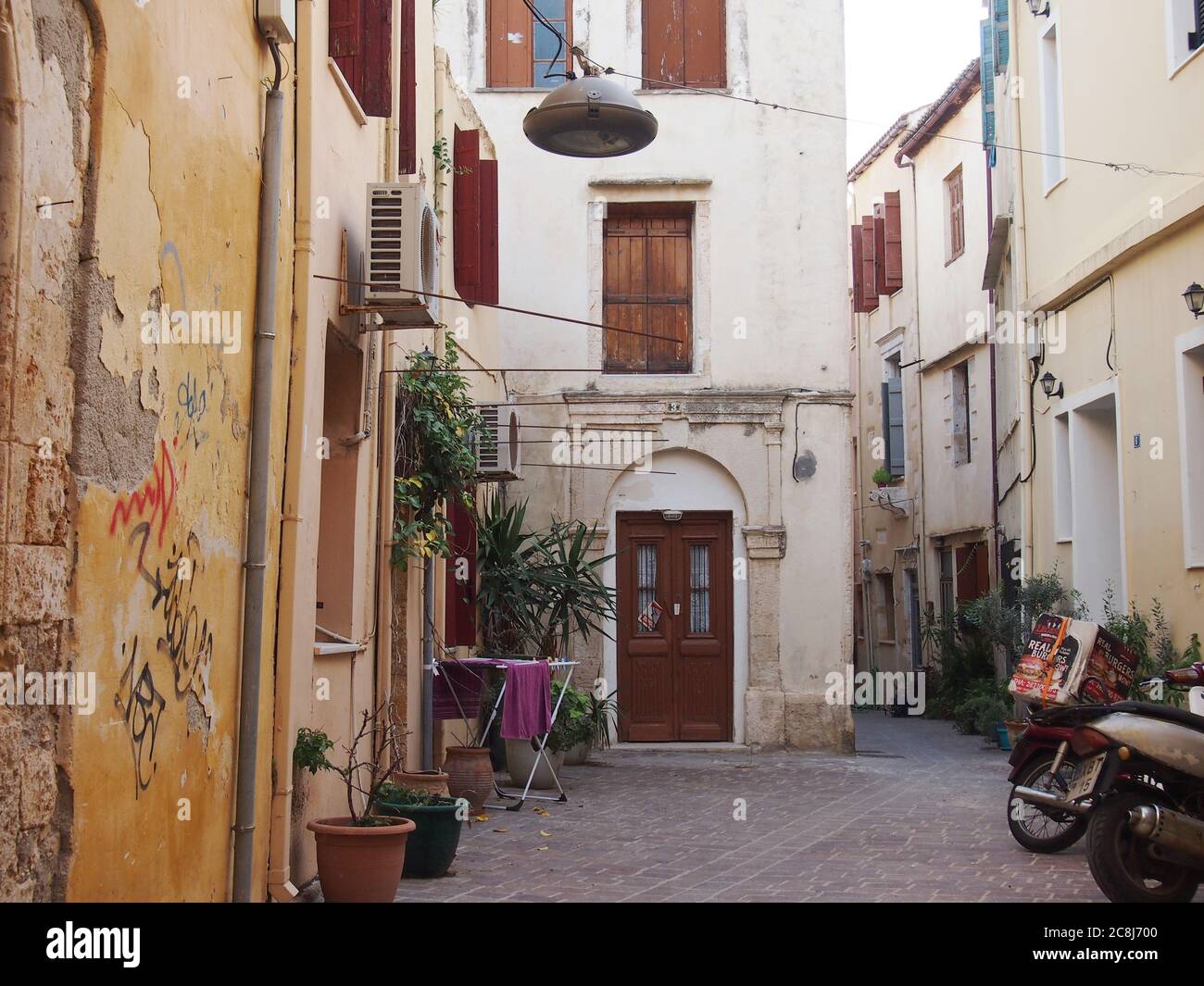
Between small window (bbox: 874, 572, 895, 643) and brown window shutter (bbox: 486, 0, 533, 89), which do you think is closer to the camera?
brown window shutter (bbox: 486, 0, 533, 89)

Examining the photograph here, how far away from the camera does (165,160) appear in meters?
4.54

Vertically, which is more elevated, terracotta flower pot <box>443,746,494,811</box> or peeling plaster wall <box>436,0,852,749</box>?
peeling plaster wall <box>436,0,852,749</box>

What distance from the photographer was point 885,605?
23.7m

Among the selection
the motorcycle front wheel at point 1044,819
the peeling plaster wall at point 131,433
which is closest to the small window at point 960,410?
the motorcycle front wheel at point 1044,819

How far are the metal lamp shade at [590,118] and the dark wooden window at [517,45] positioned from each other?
6870 millimetres

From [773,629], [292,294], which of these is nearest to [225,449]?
[292,294]

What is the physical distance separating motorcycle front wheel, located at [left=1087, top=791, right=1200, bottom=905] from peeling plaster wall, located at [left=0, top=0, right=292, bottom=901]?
4088 mm

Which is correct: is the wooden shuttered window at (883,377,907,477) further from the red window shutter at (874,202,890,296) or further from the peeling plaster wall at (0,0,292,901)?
the peeling plaster wall at (0,0,292,901)

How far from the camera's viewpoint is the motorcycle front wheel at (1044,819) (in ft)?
25.5

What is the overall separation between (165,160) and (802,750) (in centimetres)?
1073

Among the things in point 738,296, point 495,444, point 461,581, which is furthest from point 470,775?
point 738,296

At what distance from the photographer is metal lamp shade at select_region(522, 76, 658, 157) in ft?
26.7

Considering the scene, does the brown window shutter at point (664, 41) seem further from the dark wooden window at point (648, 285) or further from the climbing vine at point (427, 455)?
the climbing vine at point (427, 455)

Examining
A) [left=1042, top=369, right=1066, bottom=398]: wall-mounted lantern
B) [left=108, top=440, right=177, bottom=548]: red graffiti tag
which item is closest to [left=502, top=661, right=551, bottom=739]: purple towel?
[left=108, top=440, right=177, bottom=548]: red graffiti tag
